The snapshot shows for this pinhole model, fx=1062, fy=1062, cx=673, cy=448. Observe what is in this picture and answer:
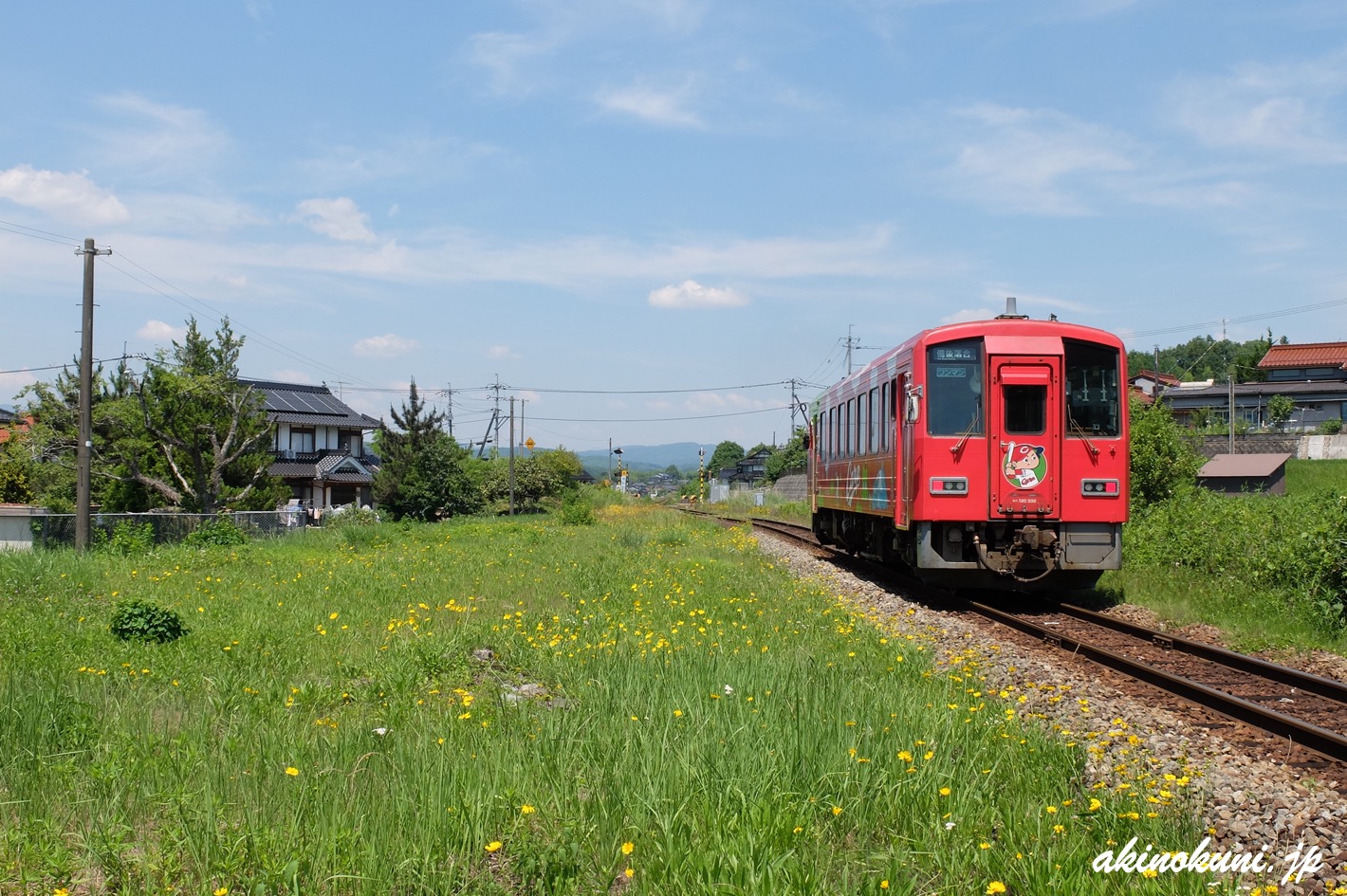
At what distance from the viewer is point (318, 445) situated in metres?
62.9

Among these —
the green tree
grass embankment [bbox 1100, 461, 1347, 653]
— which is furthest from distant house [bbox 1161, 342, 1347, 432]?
grass embankment [bbox 1100, 461, 1347, 653]

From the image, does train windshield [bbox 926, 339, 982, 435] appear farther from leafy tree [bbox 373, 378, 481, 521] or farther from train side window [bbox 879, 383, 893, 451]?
leafy tree [bbox 373, 378, 481, 521]

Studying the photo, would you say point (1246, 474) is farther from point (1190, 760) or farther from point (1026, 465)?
point (1190, 760)

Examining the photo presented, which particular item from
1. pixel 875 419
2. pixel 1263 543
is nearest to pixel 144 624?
pixel 875 419

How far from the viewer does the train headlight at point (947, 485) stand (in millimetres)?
12984

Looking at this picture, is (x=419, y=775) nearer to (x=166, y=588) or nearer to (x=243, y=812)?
(x=243, y=812)

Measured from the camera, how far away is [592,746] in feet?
16.8

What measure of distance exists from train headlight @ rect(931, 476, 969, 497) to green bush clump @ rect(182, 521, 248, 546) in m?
18.0

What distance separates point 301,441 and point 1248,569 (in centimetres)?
5653

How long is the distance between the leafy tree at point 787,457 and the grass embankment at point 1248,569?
182 feet

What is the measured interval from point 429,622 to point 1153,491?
19.1 m

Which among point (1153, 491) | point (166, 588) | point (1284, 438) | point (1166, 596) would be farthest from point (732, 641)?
point (1284, 438)

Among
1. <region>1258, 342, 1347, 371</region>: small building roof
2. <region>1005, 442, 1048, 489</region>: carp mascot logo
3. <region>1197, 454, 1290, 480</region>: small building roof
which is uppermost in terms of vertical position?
<region>1258, 342, 1347, 371</region>: small building roof

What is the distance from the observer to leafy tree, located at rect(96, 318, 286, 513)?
34.1 metres
